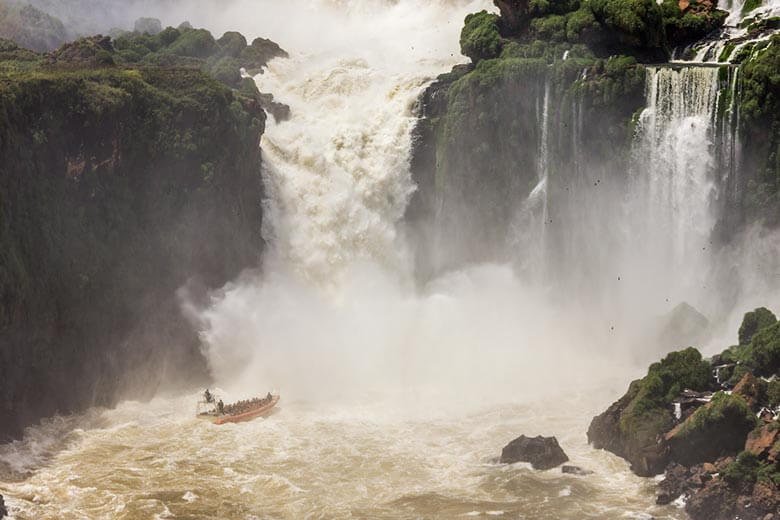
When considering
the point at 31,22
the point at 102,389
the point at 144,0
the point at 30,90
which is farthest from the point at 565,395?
the point at 144,0

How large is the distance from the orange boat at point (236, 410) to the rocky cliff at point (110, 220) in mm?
4718

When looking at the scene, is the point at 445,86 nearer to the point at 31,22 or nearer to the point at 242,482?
the point at 242,482

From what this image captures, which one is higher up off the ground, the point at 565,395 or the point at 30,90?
the point at 30,90

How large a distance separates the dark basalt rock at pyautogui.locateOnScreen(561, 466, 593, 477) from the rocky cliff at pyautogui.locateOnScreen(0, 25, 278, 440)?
2429 centimetres

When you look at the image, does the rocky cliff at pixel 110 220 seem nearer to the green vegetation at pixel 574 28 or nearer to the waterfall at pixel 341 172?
the waterfall at pixel 341 172

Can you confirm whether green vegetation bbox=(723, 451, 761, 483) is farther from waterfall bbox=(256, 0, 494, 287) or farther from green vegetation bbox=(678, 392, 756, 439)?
waterfall bbox=(256, 0, 494, 287)

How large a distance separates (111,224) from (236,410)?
12.3m

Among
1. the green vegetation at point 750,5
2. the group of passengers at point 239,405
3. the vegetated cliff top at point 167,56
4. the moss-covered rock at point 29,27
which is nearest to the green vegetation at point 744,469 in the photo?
the group of passengers at point 239,405

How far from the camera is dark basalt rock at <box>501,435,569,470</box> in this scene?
1772 inches

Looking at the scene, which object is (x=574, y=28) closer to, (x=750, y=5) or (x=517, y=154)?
(x=517, y=154)

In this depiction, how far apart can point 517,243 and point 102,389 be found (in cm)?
2700

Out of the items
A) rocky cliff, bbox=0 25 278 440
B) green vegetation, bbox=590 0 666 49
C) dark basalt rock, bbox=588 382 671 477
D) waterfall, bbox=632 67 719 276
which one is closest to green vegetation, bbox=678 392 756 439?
dark basalt rock, bbox=588 382 671 477

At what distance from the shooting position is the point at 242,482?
44.9 m

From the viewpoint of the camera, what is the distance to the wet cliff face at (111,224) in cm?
5109
